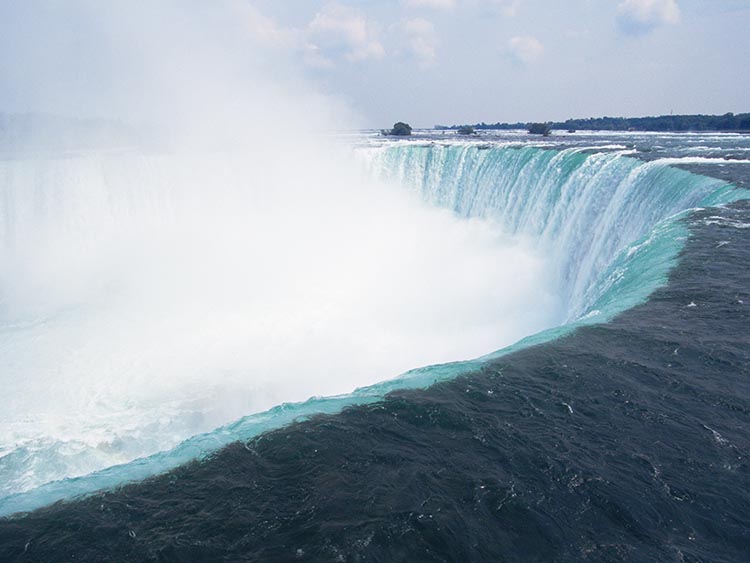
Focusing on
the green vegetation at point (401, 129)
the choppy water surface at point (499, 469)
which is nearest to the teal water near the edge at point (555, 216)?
the choppy water surface at point (499, 469)

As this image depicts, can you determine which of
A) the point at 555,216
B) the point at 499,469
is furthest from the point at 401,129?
the point at 499,469

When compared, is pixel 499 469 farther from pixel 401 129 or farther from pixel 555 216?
pixel 401 129

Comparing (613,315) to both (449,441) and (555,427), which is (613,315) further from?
(449,441)

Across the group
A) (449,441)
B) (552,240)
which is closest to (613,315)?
(449,441)

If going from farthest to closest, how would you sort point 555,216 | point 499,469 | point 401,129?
1. point 401,129
2. point 555,216
3. point 499,469

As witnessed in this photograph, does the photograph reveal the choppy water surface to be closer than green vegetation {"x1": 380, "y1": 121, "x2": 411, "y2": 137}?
Yes

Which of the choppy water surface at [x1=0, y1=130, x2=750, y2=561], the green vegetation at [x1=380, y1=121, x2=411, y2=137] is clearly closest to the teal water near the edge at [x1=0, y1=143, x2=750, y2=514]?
the choppy water surface at [x1=0, y1=130, x2=750, y2=561]

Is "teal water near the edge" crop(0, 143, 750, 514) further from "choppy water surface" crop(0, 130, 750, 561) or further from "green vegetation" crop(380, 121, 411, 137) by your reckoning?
"green vegetation" crop(380, 121, 411, 137)

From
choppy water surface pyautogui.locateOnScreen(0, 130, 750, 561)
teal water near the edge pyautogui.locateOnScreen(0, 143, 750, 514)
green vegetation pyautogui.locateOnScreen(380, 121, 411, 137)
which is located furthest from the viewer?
green vegetation pyautogui.locateOnScreen(380, 121, 411, 137)
